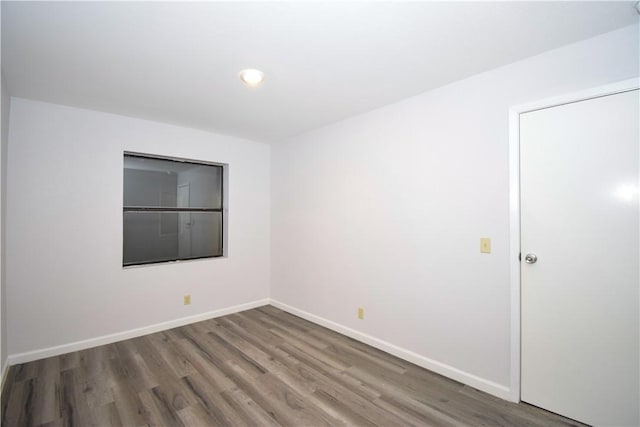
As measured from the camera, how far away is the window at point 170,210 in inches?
134

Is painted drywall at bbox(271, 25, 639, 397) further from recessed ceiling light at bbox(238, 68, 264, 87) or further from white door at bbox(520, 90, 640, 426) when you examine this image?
recessed ceiling light at bbox(238, 68, 264, 87)

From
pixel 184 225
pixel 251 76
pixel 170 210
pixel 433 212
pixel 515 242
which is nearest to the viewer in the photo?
pixel 515 242

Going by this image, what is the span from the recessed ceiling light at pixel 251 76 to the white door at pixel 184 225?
2145 mm

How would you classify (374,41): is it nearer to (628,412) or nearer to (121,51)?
(121,51)

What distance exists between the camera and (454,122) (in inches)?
94.6

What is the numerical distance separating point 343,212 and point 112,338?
2.78m

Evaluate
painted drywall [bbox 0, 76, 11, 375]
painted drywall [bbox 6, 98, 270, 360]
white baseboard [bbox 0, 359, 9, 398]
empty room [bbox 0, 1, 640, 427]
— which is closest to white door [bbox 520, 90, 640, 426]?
empty room [bbox 0, 1, 640, 427]

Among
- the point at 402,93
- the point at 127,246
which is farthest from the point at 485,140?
the point at 127,246

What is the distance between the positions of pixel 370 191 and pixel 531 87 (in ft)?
5.00

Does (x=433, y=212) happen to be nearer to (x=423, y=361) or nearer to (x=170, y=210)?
(x=423, y=361)

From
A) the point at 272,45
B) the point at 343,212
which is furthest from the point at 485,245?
the point at 272,45

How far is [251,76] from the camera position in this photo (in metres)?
2.21

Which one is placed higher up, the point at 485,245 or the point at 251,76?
the point at 251,76

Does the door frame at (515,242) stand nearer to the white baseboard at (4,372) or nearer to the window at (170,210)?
the window at (170,210)
